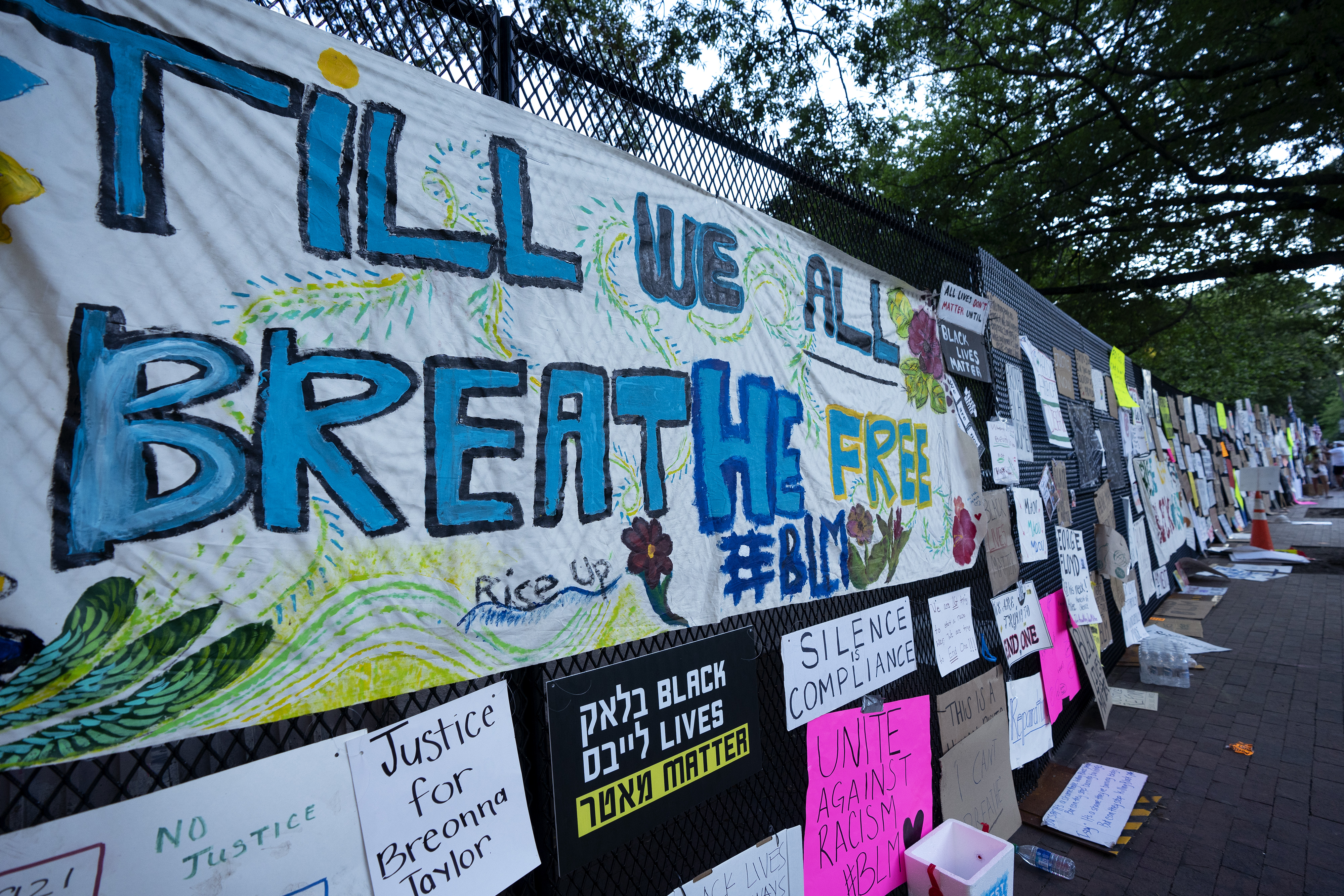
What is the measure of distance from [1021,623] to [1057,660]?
859 mm

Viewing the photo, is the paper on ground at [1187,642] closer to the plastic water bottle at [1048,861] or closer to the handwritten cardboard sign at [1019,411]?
the handwritten cardboard sign at [1019,411]

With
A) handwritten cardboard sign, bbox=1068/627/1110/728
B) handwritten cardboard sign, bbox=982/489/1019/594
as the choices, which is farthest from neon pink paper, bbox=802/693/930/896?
handwritten cardboard sign, bbox=1068/627/1110/728

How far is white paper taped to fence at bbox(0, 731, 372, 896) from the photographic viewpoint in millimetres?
998

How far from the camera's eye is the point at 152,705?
1.07m

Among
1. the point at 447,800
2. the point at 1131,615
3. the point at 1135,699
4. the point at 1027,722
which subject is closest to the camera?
the point at 447,800

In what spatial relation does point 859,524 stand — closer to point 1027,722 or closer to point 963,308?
point 963,308

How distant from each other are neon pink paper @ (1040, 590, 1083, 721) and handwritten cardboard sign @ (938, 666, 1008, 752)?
0.79m

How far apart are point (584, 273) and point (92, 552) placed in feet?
3.87

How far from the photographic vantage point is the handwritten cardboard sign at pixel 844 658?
7.80ft

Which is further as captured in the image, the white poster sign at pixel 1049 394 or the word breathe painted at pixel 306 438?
the white poster sign at pixel 1049 394

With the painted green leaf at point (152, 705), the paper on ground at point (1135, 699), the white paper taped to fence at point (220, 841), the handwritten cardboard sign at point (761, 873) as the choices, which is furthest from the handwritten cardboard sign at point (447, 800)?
the paper on ground at point (1135, 699)

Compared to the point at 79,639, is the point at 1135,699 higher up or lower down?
lower down

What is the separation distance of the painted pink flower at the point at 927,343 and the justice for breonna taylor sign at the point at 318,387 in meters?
1.42

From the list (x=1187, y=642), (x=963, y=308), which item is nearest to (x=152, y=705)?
(x=963, y=308)
